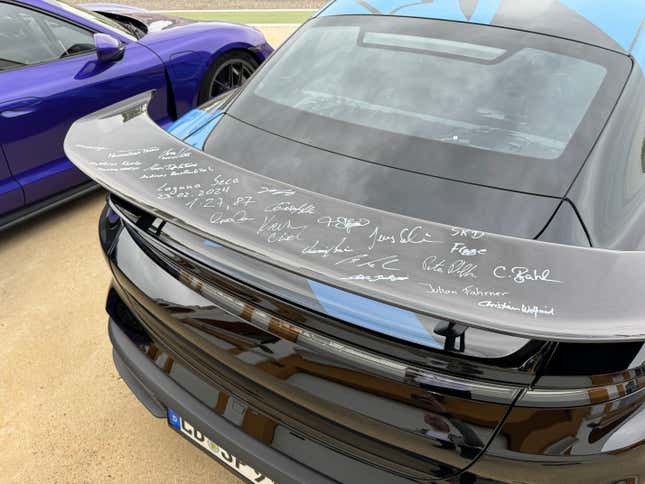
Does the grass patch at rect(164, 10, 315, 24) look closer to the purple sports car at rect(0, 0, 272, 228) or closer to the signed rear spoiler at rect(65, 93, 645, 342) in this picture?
the purple sports car at rect(0, 0, 272, 228)

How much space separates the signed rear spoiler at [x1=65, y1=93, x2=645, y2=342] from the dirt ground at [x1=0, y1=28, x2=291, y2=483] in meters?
1.21

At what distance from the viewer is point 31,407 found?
2184 millimetres

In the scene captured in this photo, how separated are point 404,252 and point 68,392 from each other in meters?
1.92

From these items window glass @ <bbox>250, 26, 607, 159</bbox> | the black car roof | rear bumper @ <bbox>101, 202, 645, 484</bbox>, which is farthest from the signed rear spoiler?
the black car roof

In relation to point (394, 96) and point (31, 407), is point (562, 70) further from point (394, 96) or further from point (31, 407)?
point (31, 407)

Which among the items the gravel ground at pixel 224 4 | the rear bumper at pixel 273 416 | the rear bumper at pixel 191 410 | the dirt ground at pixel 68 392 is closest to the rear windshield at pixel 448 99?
the rear bumper at pixel 273 416

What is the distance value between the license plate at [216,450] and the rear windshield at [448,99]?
908 millimetres

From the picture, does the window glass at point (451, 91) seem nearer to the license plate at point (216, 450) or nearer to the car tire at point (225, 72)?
the license plate at point (216, 450)

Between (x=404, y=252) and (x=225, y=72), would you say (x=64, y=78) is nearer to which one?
(x=225, y=72)

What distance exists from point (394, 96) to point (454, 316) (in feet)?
3.12

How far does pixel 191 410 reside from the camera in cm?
145

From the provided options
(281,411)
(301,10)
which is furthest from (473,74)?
(301,10)

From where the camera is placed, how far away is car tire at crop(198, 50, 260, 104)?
383 cm

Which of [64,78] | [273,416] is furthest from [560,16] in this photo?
[64,78]
